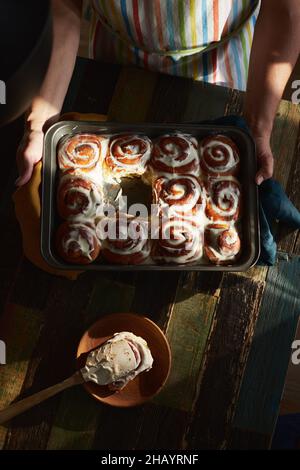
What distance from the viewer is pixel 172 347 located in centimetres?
122

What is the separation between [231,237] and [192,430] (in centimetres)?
51

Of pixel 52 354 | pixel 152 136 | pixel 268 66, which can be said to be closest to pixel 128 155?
pixel 152 136

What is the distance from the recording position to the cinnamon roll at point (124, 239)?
3.74 feet

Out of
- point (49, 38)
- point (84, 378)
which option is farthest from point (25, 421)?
point (49, 38)

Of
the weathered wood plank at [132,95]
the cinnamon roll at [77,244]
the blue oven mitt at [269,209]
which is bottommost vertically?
the cinnamon roll at [77,244]

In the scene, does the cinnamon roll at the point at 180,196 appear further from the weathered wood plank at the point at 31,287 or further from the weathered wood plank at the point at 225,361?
the weathered wood plank at the point at 31,287

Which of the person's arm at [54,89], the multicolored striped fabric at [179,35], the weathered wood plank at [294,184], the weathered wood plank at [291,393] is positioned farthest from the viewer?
the weathered wood plank at [291,393]

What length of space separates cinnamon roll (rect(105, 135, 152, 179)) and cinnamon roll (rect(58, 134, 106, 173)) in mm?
36

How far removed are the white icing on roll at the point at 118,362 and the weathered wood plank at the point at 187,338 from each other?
3.7 inches

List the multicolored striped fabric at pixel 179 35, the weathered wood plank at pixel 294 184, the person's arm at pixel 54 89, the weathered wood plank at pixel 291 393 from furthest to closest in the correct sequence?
the weathered wood plank at pixel 291 393
the weathered wood plank at pixel 294 184
the person's arm at pixel 54 89
the multicolored striped fabric at pixel 179 35

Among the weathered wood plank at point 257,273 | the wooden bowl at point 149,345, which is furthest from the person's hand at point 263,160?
the wooden bowl at point 149,345

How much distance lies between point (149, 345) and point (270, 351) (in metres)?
0.32

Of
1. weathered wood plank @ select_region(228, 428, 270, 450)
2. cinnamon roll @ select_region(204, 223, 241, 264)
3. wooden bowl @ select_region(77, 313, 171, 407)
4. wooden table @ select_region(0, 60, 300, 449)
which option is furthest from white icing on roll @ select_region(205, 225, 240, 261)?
weathered wood plank @ select_region(228, 428, 270, 450)

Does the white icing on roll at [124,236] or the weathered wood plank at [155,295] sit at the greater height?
the white icing on roll at [124,236]
